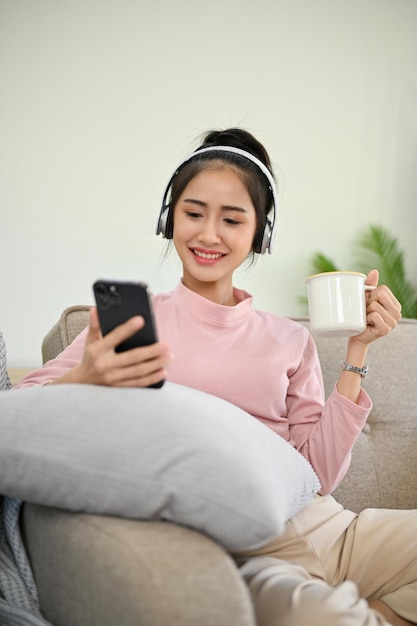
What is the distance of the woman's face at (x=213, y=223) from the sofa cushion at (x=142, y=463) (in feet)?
1.84

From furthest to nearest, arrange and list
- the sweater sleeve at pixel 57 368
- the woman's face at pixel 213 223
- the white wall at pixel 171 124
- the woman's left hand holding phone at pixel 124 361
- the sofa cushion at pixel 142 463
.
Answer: the white wall at pixel 171 124
the woman's face at pixel 213 223
the sweater sleeve at pixel 57 368
the woman's left hand holding phone at pixel 124 361
the sofa cushion at pixel 142 463

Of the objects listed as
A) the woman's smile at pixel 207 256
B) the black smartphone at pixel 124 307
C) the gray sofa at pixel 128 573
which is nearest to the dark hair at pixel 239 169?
the woman's smile at pixel 207 256

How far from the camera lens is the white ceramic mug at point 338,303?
1.24m

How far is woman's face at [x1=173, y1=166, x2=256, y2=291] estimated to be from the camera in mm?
1455

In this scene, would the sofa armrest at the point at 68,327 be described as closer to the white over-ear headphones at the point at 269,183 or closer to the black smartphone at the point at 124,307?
the white over-ear headphones at the point at 269,183

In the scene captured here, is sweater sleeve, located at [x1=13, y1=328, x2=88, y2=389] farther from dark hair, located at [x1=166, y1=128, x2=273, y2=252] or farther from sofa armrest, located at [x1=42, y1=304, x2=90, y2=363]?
dark hair, located at [x1=166, y1=128, x2=273, y2=252]

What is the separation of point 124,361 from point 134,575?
12.2 inches

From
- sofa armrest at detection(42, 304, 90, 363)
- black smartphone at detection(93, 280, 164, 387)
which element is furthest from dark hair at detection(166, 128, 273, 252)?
black smartphone at detection(93, 280, 164, 387)

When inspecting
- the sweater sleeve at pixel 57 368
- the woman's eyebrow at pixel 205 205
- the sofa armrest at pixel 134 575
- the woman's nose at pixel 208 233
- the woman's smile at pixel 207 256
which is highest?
the woman's eyebrow at pixel 205 205

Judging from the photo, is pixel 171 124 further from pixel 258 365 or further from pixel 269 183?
pixel 258 365

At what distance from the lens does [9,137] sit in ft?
11.5

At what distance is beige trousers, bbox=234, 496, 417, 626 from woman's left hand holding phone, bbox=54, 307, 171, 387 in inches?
12.4

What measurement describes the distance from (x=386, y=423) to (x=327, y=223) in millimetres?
2290

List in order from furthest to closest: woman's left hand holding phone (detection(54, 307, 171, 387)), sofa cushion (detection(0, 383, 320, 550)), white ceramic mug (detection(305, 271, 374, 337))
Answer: white ceramic mug (detection(305, 271, 374, 337)) → woman's left hand holding phone (detection(54, 307, 171, 387)) → sofa cushion (detection(0, 383, 320, 550))
